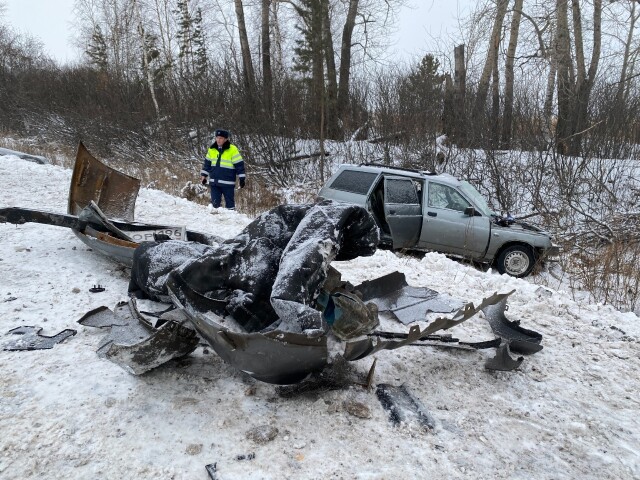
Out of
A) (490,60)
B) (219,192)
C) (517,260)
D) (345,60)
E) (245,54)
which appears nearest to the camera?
(517,260)

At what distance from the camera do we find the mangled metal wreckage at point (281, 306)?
91.7 inches

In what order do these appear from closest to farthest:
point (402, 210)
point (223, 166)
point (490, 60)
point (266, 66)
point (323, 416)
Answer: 1. point (323, 416)
2. point (402, 210)
3. point (223, 166)
4. point (490, 60)
5. point (266, 66)

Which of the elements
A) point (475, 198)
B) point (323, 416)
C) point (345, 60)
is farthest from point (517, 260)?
point (345, 60)

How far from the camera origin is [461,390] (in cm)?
265

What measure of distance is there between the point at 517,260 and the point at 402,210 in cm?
203

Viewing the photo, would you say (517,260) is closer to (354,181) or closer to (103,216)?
(354,181)

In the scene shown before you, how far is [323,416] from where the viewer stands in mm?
2338

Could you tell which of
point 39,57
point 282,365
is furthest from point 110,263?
point 39,57

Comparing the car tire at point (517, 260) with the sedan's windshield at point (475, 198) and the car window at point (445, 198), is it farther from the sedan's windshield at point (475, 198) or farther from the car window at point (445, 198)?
the car window at point (445, 198)

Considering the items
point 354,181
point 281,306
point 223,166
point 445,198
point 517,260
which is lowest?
point 517,260

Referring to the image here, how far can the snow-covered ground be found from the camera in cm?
202

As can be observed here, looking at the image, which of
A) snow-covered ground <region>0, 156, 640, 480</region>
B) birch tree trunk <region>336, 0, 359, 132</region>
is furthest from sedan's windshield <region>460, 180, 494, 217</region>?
birch tree trunk <region>336, 0, 359, 132</region>

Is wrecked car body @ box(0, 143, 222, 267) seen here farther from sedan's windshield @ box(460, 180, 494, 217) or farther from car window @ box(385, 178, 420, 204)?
sedan's windshield @ box(460, 180, 494, 217)

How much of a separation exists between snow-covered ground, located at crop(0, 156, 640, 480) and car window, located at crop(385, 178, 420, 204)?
383 cm
